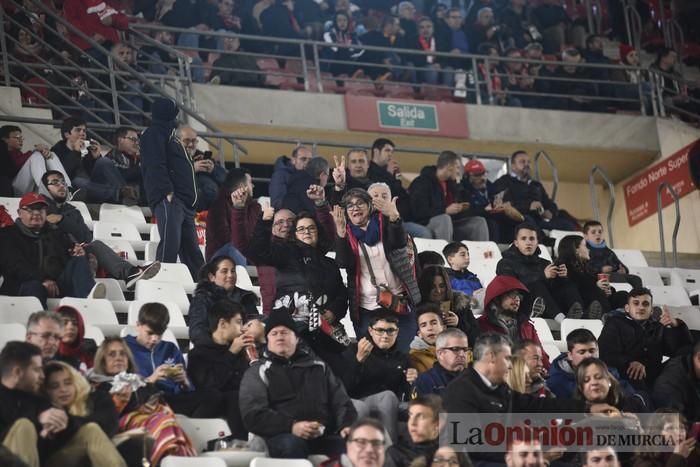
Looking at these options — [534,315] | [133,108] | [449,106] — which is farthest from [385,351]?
[449,106]

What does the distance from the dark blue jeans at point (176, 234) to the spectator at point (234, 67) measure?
192 inches

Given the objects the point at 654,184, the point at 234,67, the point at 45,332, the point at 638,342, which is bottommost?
the point at 45,332

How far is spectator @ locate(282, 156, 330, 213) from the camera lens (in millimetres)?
11523

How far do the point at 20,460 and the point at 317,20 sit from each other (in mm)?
10778

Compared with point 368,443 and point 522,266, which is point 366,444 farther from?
point 522,266

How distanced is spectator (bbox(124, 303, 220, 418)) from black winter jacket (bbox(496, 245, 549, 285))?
3.21 m

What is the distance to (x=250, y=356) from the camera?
896 cm

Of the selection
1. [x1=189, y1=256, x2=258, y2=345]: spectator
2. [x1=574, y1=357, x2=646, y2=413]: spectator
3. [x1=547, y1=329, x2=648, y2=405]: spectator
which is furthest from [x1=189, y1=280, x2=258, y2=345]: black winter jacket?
[x1=574, y1=357, x2=646, y2=413]: spectator

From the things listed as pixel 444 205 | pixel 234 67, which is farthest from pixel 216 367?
pixel 234 67

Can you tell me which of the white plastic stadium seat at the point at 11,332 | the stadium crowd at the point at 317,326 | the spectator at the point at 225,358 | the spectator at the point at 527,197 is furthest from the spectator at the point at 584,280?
the white plastic stadium seat at the point at 11,332

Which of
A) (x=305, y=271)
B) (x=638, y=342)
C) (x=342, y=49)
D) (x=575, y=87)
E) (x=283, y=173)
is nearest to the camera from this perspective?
(x=305, y=271)

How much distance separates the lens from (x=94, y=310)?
9.57m

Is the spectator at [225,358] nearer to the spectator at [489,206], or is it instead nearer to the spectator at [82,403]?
the spectator at [82,403]

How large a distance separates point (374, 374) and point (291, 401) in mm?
722
